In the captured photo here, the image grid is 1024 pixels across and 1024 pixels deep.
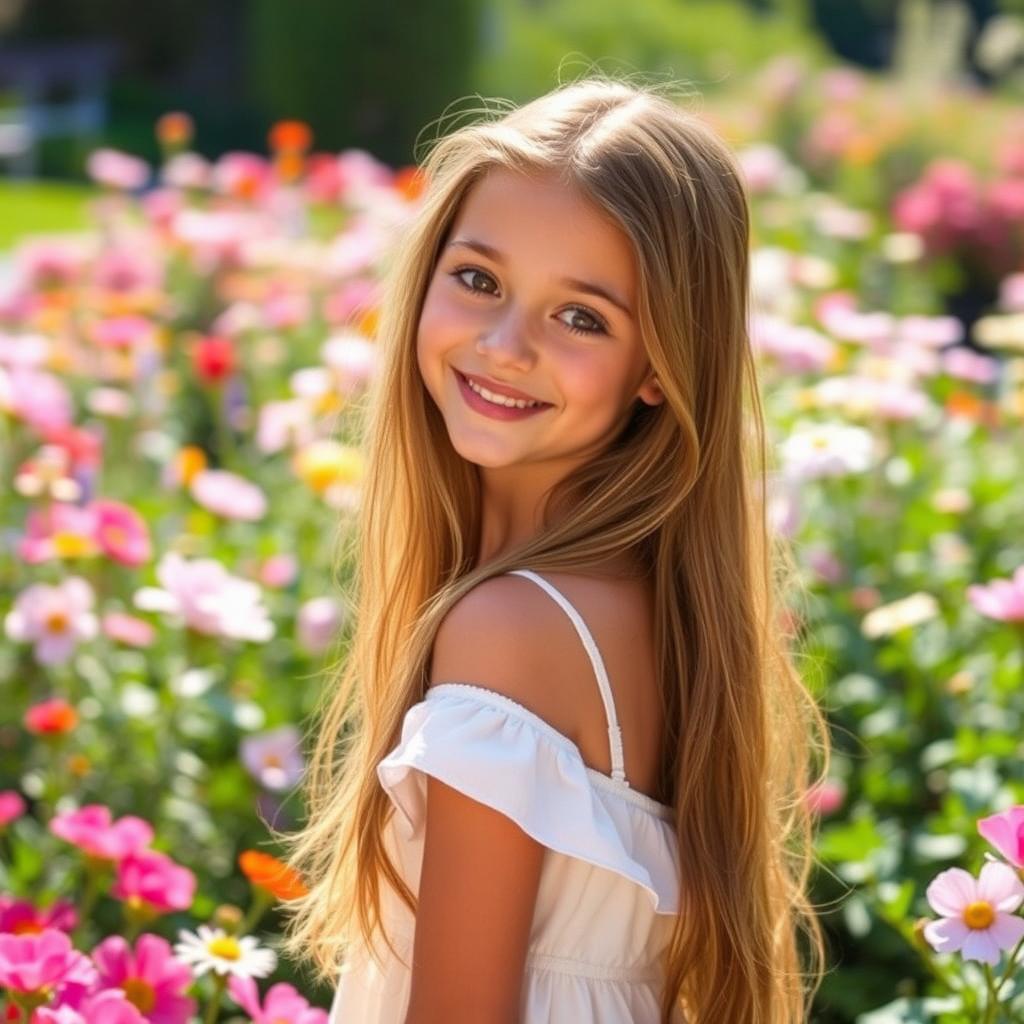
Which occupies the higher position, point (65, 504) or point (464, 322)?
point (464, 322)

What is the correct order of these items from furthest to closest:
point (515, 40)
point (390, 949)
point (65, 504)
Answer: point (515, 40), point (65, 504), point (390, 949)

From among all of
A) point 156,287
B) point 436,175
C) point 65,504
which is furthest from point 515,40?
point 436,175

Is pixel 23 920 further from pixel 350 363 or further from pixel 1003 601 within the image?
pixel 350 363

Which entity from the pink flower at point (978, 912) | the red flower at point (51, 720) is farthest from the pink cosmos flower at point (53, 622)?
the pink flower at point (978, 912)

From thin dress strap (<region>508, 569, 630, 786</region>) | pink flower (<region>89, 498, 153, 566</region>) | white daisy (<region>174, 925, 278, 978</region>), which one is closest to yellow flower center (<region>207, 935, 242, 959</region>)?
white daisy (<region>174, 925, 278, 978</region>)

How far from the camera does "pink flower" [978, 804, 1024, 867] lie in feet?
5.07

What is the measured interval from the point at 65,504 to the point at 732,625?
1794 millimetres

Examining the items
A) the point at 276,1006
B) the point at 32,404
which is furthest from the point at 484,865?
the point at 32,404

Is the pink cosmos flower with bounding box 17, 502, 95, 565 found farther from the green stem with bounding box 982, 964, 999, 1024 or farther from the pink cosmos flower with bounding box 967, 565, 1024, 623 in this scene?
the green stem with bounding box 982, 964, 999, 1024

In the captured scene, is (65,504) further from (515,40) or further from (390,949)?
(515,40)

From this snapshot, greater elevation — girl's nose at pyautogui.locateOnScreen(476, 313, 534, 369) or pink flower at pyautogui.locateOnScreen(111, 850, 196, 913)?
girl's nose at pyautogui.locateOnScreen(476, 313, 534, 369)

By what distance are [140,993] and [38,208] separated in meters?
10.1

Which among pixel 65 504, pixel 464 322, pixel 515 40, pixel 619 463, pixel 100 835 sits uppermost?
pixel 464 322

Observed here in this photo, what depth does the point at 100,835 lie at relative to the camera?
1971 mm
